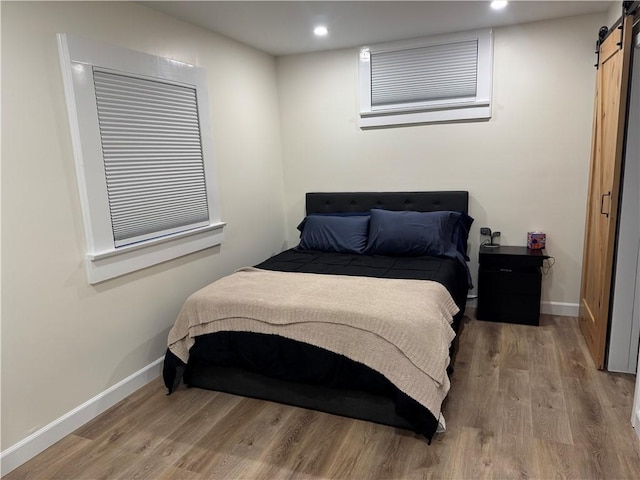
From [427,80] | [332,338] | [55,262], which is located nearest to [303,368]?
[332,338]

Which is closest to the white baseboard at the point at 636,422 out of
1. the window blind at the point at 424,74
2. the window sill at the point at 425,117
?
the window sill at the point at 425,117

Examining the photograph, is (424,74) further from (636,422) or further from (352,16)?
(636,422)

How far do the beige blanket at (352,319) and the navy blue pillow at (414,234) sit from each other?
Result: 751 millimetres

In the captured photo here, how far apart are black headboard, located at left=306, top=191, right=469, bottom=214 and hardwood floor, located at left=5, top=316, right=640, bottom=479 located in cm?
157

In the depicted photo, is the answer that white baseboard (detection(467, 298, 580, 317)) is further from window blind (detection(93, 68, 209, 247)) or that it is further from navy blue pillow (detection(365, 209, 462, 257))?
window blind (detection(93, 68, 209, 247))

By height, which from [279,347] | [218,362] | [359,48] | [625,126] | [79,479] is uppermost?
[359,48]

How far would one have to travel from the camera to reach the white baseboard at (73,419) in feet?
6.90

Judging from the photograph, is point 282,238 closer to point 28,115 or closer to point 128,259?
point 128,259

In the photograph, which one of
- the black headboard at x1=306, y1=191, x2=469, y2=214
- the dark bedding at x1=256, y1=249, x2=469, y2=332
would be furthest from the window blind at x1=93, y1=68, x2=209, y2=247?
the black headboard at x1=306, y1=191, x2=469, y2=214

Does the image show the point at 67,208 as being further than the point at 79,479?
Yes

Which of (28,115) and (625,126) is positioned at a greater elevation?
(28,115)

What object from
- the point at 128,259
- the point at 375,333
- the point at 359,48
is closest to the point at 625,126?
the point at 375,333

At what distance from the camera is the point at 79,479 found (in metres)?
2.03

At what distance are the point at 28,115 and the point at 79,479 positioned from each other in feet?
5.84
